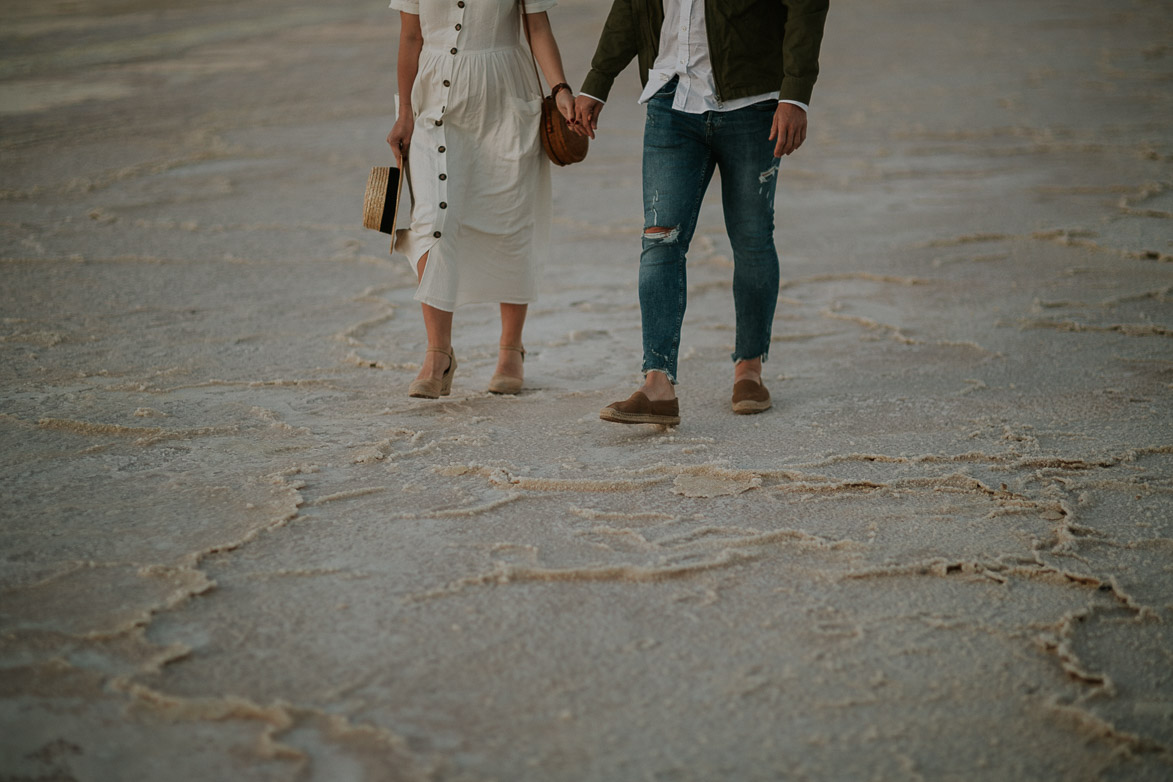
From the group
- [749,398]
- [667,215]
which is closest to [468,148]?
[667,215]

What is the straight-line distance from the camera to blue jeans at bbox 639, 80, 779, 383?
336 cm

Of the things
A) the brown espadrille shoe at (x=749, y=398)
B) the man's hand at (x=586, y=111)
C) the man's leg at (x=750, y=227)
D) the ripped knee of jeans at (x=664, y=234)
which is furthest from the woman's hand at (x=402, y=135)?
the brown espadrille shoe at (x=749, y=398)

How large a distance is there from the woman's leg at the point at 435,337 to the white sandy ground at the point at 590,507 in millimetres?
133

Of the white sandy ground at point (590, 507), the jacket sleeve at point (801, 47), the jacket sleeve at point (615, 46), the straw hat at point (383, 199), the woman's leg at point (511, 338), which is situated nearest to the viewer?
the white sandy ground at point (590, 507)

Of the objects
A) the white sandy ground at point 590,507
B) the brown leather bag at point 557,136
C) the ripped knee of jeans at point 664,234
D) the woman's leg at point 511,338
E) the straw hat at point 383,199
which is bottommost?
the white sandy ground at point 590,507

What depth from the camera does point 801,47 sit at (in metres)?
3.18

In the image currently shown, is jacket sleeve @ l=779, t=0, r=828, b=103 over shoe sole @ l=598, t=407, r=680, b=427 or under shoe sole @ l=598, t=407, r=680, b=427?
over

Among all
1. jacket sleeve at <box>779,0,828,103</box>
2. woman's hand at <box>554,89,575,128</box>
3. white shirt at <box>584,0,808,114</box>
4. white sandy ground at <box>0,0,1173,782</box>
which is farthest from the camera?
woman's hand at <box>554,89,575,128</box>

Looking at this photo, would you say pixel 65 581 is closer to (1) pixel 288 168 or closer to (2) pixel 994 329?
(2) pixel 994 329

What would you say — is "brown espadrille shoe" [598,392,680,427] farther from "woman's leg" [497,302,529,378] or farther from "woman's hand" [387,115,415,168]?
"woman's hand" [387,115,415,168]

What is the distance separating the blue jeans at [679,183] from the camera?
132 inches

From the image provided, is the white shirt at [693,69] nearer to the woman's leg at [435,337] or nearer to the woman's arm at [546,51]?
the woman's arm at [546,51]

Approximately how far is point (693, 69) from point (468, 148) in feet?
2.59

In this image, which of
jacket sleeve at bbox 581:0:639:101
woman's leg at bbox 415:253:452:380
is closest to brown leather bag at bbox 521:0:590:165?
jacket sleeve at bbox 581:0:639:101
